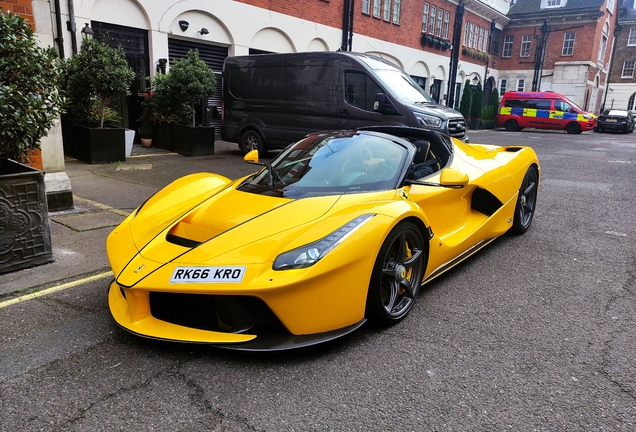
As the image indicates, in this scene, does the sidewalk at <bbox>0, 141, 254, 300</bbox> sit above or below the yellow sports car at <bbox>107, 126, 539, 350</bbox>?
below

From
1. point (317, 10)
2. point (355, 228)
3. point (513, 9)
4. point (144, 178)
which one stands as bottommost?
point (144, 178)

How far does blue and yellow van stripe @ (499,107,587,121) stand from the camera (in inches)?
966

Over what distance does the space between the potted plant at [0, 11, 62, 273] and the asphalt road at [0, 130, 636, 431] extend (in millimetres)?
666

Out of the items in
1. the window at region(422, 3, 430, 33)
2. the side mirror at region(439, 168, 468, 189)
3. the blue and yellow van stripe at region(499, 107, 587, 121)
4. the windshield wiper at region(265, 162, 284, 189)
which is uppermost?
the window at region(422, 3, 430, 33)

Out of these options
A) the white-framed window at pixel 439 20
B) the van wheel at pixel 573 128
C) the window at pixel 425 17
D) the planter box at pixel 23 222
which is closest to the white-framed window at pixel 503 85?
the white-framed window at pixel 439 20

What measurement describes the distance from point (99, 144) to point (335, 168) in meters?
6.73

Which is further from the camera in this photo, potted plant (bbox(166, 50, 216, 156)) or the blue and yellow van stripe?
the blue and yellow van stripe

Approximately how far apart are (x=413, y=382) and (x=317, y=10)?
17434 mm

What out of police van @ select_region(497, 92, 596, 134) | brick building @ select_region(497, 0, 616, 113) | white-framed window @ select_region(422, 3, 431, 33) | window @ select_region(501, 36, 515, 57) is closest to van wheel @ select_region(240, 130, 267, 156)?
white-framed window @ select_region(422, 3, 431, 33)

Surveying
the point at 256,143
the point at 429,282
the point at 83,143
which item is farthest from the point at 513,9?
the point at 429,282

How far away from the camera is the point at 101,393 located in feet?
7.09

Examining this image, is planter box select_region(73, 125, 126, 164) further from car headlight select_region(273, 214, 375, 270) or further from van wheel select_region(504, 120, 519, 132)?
van wheel select_region(504, 120, 519, 132)

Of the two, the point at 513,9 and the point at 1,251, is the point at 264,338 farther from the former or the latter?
the point at 513,9

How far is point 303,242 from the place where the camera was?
2502 mm
